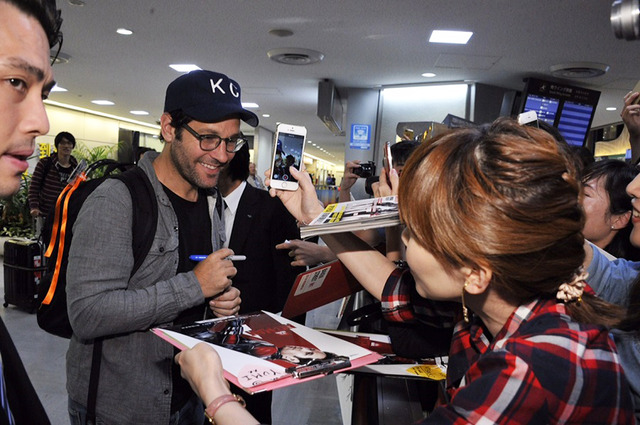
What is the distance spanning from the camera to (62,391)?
133 inches

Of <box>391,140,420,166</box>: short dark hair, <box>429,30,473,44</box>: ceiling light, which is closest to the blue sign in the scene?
<box>429,30,473,44</box>: ceiling light

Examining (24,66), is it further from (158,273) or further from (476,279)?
(476,279)

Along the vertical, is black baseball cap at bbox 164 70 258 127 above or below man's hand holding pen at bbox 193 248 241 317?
above

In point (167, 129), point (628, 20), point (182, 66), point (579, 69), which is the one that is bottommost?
point (167, 129)

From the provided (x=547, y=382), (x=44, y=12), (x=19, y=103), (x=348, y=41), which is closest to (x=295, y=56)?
(x=348, y=41)

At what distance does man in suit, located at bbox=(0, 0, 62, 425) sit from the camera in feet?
2.68

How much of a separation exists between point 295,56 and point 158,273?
234 inches

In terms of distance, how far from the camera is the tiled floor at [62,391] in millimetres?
3180

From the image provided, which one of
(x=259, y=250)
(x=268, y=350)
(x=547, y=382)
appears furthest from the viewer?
(x=259, y=250)

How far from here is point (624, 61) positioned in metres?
6.37

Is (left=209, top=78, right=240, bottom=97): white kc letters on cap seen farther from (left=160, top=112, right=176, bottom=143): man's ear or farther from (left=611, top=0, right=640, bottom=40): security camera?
(left=611, top=0, right=640, bottom=40): security camera

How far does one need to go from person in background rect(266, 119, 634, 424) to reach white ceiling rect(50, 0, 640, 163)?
4316mm

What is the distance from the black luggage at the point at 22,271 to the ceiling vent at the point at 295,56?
3975 mm

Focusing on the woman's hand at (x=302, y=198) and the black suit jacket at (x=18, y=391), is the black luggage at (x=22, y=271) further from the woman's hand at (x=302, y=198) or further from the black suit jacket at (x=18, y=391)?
the black suit jacket at (x=18, y=391)
